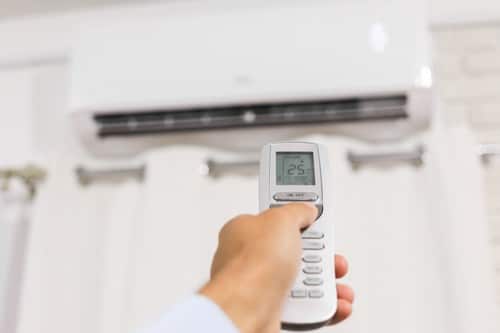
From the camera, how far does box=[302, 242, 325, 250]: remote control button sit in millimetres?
603

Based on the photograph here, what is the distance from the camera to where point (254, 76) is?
1191 mm

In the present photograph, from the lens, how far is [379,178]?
114 cm

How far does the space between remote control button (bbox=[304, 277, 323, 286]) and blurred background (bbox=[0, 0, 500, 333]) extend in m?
0.44

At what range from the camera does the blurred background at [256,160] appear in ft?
3.46

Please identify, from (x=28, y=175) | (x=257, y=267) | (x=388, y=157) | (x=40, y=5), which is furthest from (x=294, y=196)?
(x=40, y=5)

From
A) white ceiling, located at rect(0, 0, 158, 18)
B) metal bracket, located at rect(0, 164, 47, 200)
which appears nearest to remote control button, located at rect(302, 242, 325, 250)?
metal bracket, located at rect(0, 164, 47, 200)

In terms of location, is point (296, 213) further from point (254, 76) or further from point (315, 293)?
point (254, 76)

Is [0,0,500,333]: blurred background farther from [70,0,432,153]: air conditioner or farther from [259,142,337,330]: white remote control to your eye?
[259,142,337,330]: white remote control

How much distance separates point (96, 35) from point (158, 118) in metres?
0.23

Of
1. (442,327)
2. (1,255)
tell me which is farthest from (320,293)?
(1,255)

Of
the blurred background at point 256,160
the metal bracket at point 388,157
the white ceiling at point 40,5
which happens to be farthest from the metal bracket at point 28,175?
the metal bracket at point 388,157

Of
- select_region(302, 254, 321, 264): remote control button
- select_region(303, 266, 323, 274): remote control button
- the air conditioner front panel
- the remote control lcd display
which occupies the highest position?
the air conditioner front panel

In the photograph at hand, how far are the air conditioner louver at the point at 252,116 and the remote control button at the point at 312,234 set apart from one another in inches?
24.0

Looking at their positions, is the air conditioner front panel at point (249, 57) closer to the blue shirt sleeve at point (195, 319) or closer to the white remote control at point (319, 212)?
the white remote control at point (319, 212)
